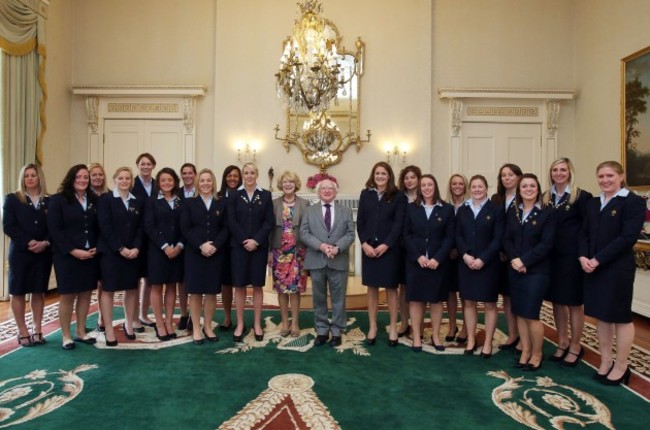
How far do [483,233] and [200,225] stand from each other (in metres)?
2.42

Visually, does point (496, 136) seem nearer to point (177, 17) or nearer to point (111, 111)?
point (177, 17)

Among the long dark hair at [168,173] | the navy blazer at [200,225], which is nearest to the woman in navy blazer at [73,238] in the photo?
the long dark hair at [168,173]

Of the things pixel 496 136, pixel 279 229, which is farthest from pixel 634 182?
pixel 279 229

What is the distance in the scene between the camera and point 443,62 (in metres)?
7.92

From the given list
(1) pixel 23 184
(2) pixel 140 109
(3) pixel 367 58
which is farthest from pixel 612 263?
(2) pixel 140 109

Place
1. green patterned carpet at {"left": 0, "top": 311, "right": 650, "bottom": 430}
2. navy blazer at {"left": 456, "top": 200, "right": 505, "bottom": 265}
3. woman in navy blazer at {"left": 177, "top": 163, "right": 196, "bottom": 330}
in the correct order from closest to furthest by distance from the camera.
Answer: green patterned carpet at {"left": 0, "top": 311, "right": 650, "bottom": 430} < navy blazer at {"left": 456, "top": 200, "right": 505, "bottom": 265} < woman in navy blazer at {"left": 177, "top": 163, "right": 196, "bottom": 330}

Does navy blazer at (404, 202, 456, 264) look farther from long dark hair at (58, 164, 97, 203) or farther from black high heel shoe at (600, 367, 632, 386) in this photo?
long dark hair at (58, 164, 97, 203)

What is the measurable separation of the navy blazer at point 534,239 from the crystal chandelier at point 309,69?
235 cm

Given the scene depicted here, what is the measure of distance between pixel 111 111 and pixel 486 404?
304 inches

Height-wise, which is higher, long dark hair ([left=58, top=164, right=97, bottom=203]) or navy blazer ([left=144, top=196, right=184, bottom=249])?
long dark hair ([left=58, top=164, right=97, bottom=203])

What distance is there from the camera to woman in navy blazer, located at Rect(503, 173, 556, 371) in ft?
10.7

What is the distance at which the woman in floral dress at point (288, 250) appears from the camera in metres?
4.11

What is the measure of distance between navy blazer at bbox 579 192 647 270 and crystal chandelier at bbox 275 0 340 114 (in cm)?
275

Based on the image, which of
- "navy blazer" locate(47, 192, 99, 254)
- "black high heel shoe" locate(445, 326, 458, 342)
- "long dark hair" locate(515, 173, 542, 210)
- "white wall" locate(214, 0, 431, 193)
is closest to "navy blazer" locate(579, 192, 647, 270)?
"long dark hair" locate(515, 173, 542, 210)
